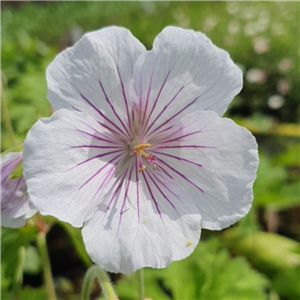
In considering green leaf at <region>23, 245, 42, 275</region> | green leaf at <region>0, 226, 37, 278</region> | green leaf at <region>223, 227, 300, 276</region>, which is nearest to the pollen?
green leaf at <region>0, 226, 37, 278</region>

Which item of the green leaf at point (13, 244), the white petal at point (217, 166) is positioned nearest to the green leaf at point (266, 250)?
the green leaf at point (13, 244)

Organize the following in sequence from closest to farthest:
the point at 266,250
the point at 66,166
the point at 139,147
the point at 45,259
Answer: the point at 66,166 < the point at 139,147 < the point at 45,259 < the point at 266,250

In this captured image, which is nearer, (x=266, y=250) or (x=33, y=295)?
(x=33, y=295)

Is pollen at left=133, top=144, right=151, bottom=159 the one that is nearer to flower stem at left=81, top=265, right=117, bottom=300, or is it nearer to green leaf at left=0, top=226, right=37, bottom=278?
flower stem at left=81, top=265, right=117, bottom=300

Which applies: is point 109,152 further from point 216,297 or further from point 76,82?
point 216,297

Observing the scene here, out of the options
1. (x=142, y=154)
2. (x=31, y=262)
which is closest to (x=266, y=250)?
(x=31, y=262)

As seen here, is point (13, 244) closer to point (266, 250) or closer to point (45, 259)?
point (45, 259)

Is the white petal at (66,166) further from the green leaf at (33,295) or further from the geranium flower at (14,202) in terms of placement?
the green leaf at (33,295)
